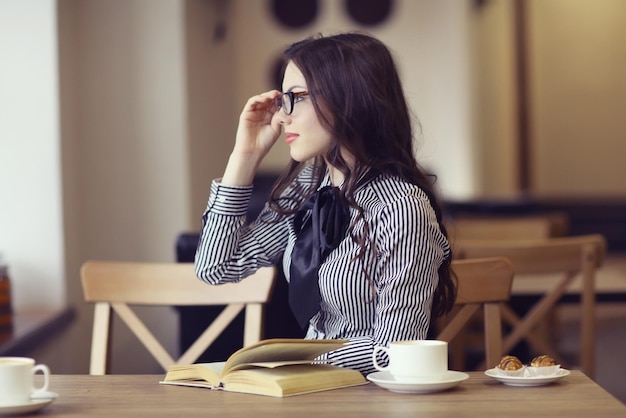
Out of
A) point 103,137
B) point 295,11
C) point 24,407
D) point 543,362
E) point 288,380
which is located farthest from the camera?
point 295,11

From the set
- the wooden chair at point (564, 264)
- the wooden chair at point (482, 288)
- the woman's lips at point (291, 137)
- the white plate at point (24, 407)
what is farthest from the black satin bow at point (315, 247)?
the wooden chair at point (564, 264)

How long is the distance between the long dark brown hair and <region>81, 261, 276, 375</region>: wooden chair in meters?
0.41

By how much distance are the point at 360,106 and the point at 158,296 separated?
0.70 metres

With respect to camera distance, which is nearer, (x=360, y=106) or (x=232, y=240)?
(x=360, y=106)

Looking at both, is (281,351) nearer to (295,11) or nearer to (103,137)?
(103,137)

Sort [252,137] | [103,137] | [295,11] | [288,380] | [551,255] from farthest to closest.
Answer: [295,11]
[103,137]
[551,255]
[252,137]
[288,380]

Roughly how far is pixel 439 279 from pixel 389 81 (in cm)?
40

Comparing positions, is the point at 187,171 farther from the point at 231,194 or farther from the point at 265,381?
the point at 265,381

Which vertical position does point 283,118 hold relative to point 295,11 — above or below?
below

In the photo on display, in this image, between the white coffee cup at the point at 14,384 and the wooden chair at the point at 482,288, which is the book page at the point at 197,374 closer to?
the white coffee cup at the point at 14,384

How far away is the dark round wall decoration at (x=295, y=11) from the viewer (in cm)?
1019

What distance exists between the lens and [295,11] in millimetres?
10219

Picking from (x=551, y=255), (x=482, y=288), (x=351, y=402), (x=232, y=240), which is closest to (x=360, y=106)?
(x=232, y=240)

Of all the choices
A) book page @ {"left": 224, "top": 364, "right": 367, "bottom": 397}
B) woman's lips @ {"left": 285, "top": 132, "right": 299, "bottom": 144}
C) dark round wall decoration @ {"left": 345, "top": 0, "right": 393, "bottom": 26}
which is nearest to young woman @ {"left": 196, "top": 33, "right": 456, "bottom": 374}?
woman's lips @ {"left": 285, "top": 132, "right": 299, "bottom": 144}
